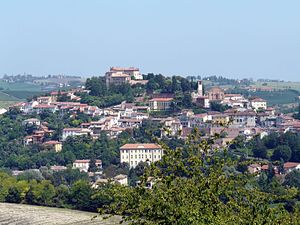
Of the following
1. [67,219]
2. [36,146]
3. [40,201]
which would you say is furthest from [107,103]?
[67,219]

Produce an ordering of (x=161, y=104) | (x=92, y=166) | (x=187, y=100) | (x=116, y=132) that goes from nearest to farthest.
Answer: (x=92, y=166)
(x=116, y=132)
(x=161, y=104)
(x=187, y=100)

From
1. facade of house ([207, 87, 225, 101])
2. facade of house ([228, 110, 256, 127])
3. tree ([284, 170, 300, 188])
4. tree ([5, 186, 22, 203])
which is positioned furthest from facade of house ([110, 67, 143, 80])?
tree ([5, 186, 22, 203])

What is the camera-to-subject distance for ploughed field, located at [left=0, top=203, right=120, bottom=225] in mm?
31656

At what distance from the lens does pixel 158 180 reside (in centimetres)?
1241

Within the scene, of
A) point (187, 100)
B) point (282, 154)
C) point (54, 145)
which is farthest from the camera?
point (187, 100)

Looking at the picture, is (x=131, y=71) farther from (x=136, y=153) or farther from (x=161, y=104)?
(x=136, y=153)

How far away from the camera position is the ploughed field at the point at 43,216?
3166 centimetres

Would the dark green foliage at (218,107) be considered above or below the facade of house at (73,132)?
above

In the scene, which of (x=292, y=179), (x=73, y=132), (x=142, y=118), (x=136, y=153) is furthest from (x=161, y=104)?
(x=292, y=179)

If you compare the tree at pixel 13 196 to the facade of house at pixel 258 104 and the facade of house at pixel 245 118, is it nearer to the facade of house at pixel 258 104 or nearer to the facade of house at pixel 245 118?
the facade of house at pixel 245 118

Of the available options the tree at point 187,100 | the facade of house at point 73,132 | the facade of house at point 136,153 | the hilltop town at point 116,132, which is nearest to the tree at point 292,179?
the hilltop town at point 116,132

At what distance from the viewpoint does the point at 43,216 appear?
34.0 m

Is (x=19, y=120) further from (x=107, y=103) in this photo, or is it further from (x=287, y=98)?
(x=287, y=98)

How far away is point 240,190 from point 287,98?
126332mm
